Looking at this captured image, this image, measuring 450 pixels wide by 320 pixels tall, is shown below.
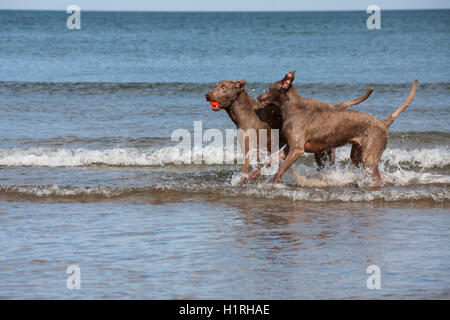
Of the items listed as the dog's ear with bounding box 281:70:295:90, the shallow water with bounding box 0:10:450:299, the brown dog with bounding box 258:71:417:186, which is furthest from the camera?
the brown dog with bounding box 258:71:417:186

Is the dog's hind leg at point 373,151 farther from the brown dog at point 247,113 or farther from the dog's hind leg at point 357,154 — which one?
the brown dog at point 247,113

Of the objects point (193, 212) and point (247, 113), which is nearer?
point (193, 212)

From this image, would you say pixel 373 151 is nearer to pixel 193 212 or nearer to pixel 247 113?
pixel 247 113

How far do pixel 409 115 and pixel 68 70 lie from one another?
17.6 meters

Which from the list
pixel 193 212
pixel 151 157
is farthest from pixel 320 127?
pixel 151 157

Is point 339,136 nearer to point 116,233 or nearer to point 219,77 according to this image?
point 116,233

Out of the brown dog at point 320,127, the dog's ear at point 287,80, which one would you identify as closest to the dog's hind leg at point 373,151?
the brown dog at point 320,127

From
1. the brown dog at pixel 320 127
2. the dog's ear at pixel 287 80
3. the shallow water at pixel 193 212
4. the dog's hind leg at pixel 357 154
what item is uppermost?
the dog's ear at pixel 287 80

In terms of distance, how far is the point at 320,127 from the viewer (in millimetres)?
10312

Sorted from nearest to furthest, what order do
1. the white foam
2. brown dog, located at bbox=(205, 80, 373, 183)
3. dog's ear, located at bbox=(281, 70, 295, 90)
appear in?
dog's ear, located at bbox=(281, 70, 295, 90) → brown dog, located at bbox=(205, 80, 373, 183) → the white foam

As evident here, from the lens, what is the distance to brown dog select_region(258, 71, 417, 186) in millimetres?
10297

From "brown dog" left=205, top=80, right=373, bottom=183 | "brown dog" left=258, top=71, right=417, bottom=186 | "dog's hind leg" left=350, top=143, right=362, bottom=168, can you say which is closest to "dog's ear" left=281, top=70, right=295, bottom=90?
"brown dog" left=258, top=71, right=417, bottom=186

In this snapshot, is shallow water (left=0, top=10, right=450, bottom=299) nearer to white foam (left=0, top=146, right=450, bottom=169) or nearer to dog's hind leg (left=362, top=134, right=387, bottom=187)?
white foam (left=0, top=146, right=450, bottom=169)

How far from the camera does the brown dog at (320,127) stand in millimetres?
10297
